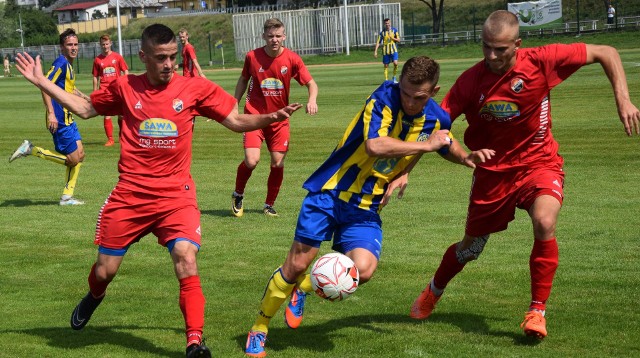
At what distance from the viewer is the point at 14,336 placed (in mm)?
6715

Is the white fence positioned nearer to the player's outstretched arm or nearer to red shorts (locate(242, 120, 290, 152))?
red shorts (locate(242, 120, 290, 152))

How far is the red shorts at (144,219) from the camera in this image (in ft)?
20.0

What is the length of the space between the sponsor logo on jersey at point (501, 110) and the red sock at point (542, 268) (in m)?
0.92

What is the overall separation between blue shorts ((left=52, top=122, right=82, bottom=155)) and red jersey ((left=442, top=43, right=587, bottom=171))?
817 cm

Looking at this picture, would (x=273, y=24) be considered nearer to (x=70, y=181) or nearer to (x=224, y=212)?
(x=224, y=212)

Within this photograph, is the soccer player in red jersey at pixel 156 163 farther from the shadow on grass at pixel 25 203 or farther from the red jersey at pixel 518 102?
the shadow on grass at pixel 25 203

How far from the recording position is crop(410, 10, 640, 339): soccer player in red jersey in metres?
6.19

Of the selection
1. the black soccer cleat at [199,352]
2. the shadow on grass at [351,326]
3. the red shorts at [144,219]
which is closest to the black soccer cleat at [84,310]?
the red shorts at [144,219]

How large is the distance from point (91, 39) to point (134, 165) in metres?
98.1

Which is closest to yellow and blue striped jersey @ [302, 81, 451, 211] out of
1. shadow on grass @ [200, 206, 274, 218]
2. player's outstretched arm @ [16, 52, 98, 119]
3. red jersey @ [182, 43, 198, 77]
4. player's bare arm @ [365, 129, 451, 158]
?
player's bare arm @ [365, 129, 451, 158]

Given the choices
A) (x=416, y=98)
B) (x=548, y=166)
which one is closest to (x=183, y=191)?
(x=416, y=98)

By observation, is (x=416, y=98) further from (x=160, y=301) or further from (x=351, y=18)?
(x=351, y=18)

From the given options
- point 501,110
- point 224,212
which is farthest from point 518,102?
point 224,212

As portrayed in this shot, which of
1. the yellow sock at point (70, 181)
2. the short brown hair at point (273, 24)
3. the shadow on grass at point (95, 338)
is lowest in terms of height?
the shadow on grass at point (95, 338)
